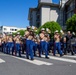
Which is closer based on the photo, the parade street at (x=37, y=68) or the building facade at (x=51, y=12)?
the parade street at (x=37, y=68)

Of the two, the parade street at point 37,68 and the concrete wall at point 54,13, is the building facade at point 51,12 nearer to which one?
the concrete wall at point 54,13

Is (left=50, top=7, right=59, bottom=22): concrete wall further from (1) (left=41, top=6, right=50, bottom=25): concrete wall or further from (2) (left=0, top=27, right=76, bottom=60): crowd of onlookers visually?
(2) (left=0, top=27, right=76, bottom=60): crowd of onlookers

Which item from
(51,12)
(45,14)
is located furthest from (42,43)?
(51,12)

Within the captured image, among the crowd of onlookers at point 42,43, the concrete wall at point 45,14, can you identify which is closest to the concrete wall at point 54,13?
the concrete wall at point 45,14

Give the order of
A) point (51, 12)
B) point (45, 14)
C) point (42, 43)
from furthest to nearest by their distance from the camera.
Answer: point (51, 12) → point (45, 14) → point (42, 43)

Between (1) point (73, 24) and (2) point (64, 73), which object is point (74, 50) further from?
(1) point (73, 24)

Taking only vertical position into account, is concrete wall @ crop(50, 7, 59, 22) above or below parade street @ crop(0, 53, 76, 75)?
above

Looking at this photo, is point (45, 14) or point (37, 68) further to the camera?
point (45, 14)

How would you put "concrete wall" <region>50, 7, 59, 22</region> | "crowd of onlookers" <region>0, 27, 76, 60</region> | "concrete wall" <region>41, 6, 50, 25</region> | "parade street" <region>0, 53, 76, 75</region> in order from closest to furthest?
"parade street" <region>0, 53, 76, 75</region>, "crowd of onlookers" <region>0, 27, 76, 60</region>, "concrete wall" <region>41, 6, 50, 25</region>, "concrete wall" <region>50, 7, 59, 22</region>

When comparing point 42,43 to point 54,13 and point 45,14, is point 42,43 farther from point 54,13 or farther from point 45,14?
point 54,13

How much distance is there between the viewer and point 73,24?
5134 centimetres

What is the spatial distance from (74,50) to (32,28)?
22.6 ft

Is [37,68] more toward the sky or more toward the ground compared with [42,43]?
more toward the ground

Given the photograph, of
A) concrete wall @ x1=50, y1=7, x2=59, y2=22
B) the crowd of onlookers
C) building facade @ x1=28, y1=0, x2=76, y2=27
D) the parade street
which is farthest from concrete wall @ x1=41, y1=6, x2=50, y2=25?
the parade street
